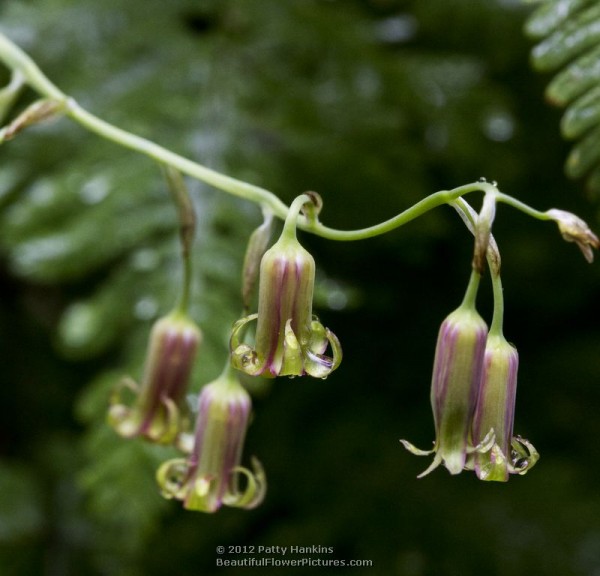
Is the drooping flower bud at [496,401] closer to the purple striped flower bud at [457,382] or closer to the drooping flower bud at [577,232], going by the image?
the purple striped flower bud at [457,382]

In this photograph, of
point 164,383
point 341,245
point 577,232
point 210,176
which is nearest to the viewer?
point 577,232

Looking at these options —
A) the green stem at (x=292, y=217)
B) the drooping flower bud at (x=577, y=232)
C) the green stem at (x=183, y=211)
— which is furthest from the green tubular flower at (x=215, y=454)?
the drooping flower bud at (x=577, y=232)

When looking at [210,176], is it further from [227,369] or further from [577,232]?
[577,232]

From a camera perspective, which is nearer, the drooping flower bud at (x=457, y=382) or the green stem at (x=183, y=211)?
the drooping flower bud at (x=457, y=382)

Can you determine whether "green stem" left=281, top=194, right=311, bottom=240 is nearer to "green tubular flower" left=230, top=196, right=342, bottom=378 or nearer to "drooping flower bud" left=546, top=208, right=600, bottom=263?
"green tubular flower" left=230, top=196, right=342, bottom=378

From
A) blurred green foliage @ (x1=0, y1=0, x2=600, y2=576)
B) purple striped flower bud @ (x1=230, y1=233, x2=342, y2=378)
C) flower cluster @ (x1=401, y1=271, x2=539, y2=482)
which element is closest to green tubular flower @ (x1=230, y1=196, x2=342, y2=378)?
purple striped flower bud @ (x1=230, y1=233, x2=342, y2=378)

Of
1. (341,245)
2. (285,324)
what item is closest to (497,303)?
(285,324)
